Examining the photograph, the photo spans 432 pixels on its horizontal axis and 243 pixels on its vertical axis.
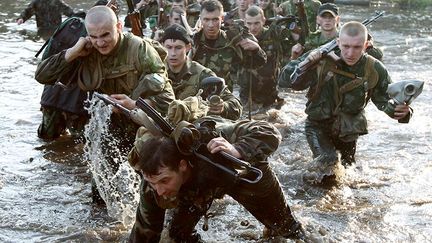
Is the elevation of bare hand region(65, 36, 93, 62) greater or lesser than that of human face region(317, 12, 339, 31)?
greater

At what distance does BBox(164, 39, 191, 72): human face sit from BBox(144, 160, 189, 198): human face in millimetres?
2824

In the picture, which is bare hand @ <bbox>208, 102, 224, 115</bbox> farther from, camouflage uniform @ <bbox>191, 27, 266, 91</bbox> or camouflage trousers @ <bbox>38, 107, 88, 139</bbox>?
camouflage uniform @ <bbox>191, 27, 266, 91</bbox>

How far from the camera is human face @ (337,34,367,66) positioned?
6227 mm

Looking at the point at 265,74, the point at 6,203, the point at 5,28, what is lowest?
the point at 5,28

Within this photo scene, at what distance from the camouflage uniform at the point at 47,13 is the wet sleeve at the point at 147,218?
40.6ft

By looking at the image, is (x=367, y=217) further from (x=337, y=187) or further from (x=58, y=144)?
(x=58, y=144)

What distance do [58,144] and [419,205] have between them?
13.8ft

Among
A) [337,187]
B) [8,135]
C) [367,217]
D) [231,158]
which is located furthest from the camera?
[8,135]

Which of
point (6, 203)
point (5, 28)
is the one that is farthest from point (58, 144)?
point (5, 28)

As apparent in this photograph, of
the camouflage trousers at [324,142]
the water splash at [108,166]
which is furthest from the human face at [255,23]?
the water splash at [108,166]

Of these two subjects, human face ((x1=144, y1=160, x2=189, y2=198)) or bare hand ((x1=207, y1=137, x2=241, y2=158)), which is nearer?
bare hand ((x1=207, y1=137, x2=241, y2=158))

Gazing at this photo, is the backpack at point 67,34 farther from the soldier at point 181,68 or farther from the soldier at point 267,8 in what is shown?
the soldier at point 267,8

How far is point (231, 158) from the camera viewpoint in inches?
145

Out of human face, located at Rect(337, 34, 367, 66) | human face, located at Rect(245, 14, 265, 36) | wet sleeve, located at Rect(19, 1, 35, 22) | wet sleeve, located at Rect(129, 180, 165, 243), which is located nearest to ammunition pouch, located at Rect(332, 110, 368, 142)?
human face, located at Rect(337, 34, 367, 66)
